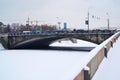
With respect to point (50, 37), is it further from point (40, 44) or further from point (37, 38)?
point (40, 44)

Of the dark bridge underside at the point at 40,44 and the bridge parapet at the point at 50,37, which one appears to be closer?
the bridge parapet at the point at 50,37

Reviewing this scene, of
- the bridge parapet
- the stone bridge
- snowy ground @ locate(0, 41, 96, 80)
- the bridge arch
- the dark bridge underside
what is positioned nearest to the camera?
snowy ground @ locate(0, 41, 96, 80)

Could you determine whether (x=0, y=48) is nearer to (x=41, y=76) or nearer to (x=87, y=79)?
(x=41, y=76)

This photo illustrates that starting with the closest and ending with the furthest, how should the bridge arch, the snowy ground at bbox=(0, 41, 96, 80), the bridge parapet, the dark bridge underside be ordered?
the snowy ground at bbox=(0, 41, 96, 80) < the bridge parapet < the dark bridge underside < the bridge arch

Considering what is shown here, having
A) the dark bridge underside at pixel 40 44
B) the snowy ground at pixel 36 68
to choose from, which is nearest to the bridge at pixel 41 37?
the dark bridge underside at pixel 40 44

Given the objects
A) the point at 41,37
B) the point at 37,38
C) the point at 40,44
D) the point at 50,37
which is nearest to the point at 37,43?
the point at 40,44

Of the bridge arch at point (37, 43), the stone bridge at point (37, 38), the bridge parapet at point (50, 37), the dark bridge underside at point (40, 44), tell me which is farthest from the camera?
the bridge arch at point (37, 43)

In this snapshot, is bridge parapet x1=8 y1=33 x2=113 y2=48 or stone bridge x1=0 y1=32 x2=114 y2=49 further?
stone bridge x1=0 y1=32 x2=114 y2=49

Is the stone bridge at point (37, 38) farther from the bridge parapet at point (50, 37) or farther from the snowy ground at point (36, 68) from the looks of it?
the snowy ground at point (36, 68)

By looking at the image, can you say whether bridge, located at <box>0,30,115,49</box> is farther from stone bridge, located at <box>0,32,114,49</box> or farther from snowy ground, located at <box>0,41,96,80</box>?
snowy ground, located at <box>0,41,96,80</box>

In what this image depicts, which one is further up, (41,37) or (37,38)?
(41,37)

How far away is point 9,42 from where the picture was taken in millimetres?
71125

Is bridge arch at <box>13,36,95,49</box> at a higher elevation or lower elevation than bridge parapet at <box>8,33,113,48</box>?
lower

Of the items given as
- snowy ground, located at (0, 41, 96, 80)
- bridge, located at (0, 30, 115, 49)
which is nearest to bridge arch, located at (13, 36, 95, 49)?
bridge, located at (0, 30, 115, 49)
